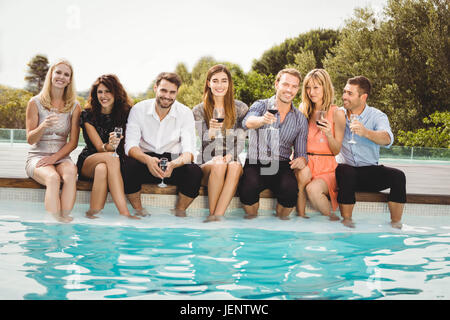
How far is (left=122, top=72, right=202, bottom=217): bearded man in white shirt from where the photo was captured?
4.52 metres

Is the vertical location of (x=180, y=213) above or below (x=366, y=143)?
below

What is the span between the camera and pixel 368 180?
4.82 metres

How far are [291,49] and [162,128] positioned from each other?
34540 millimetres

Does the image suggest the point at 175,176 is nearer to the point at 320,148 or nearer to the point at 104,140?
the point at 104,140

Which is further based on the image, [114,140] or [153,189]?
[153,189]

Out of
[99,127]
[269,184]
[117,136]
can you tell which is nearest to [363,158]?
[269,184]

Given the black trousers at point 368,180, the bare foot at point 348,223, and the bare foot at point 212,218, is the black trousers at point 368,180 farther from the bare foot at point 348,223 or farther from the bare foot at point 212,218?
the bare foot at point 212,218

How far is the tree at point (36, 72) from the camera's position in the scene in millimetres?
57031

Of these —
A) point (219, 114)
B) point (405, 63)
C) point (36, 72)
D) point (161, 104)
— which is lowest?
point (219, 114)

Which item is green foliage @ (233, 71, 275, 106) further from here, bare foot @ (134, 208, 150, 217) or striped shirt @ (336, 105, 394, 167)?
bare foot @ (134, 208, 150, 217)

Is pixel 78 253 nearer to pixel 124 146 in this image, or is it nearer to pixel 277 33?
pixel 124 146

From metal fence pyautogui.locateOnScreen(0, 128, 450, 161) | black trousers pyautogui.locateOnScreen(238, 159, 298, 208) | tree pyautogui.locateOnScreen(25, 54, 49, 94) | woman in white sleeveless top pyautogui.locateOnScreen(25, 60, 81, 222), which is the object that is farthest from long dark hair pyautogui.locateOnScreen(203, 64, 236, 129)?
tree pyautogui.locateOnScreen(25, 54, 49, 94)

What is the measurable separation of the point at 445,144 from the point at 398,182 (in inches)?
706

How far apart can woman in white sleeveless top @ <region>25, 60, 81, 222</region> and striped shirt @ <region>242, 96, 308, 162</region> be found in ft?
6.18
